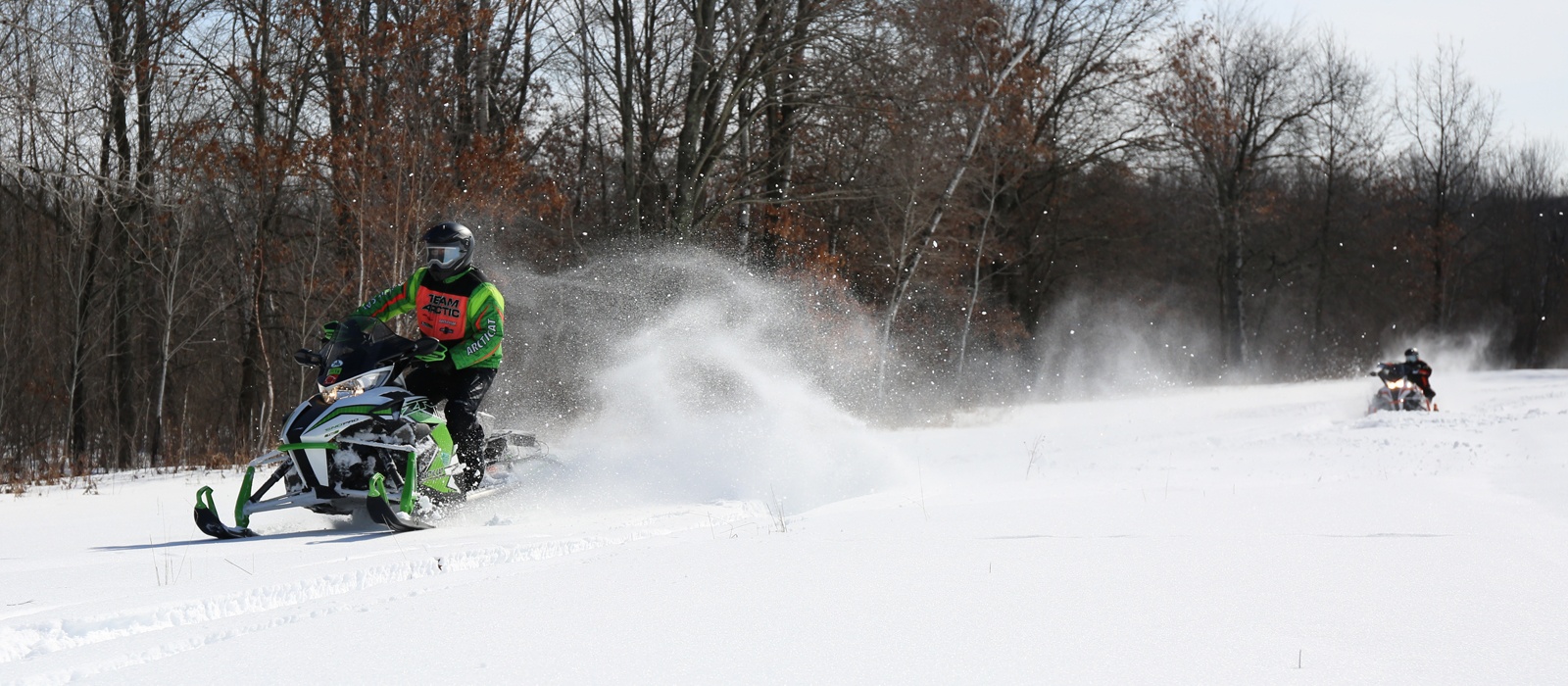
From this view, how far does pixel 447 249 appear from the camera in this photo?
7125mm

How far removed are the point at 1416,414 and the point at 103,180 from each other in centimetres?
1743

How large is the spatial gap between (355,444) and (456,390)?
0.85 metres

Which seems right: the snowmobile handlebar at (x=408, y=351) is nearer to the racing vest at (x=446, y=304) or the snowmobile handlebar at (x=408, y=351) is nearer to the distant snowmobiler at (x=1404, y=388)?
the racing vest at (x=446, y=304)

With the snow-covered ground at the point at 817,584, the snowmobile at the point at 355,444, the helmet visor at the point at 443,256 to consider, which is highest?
the helmet visor at the point at 443,256

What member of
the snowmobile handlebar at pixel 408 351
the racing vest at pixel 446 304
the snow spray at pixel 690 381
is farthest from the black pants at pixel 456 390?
the snow spray at pixel 690 381

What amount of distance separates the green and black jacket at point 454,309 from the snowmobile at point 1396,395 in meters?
16.3

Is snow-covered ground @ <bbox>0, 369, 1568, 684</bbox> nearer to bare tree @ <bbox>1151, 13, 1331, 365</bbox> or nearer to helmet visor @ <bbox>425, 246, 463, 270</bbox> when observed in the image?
helmet visor @ <bbox>425, 246, 463, 270</bbox>

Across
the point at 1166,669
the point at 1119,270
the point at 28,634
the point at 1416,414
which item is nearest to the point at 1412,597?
the point at 1166,669

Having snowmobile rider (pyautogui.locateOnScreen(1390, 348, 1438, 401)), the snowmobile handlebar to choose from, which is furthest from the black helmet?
snowmobile rider (pyautogui.locateOnScreen(1390, 348, 1438, 401))

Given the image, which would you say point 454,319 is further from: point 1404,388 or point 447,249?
point 1404,388

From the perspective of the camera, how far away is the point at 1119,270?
1629 inches

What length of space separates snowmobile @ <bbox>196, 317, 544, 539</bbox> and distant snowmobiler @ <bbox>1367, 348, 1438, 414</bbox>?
55.6 ft

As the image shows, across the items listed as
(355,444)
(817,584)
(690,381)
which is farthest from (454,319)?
(690,381)

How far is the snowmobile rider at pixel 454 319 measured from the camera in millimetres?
7234
